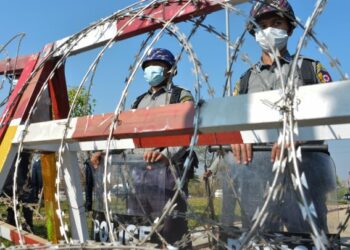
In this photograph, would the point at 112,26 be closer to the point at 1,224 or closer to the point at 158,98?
the point at 158,98

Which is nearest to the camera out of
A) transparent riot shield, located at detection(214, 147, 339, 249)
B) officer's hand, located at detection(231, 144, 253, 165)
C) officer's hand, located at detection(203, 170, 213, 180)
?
transparent riot shield, located at detection(214, 147, 339, 249)

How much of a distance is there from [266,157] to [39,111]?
5.03 ft

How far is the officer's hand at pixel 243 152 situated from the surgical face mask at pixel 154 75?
114 centimetres

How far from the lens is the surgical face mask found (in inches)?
139

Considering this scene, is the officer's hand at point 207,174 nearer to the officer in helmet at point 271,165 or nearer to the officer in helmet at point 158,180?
the officer in helmet at point 158,180

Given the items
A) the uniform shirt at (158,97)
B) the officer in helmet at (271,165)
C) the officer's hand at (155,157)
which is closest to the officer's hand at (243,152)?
the officer in helmet at (271,165)

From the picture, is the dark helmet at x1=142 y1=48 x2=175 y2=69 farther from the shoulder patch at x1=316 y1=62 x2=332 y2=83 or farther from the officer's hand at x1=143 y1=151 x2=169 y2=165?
the shoulder patch at x1=316 y1=62 x2=332 y2=83

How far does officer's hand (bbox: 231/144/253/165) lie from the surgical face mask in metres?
1.14

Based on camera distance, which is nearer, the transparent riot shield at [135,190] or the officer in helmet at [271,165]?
the officer in helmet at [271,165]

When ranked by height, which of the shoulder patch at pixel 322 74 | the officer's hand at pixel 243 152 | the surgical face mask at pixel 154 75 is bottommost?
the officer's hand at pixel 243 152

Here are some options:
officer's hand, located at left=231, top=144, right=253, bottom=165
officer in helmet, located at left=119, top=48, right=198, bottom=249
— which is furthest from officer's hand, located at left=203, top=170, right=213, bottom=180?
officer's hand, located at left=231, top=144, right=253, bottom=165

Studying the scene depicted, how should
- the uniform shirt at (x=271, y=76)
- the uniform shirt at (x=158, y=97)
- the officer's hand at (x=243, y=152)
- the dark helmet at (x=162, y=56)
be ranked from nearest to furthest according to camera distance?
the officer's hand at (x=243, y=152) → the uniform shirt at (x=271, y=76) → the uniform shirt at (x=158, y=97) → the dark helmet at (x=162, y=56)

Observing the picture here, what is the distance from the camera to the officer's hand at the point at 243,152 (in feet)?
8.32

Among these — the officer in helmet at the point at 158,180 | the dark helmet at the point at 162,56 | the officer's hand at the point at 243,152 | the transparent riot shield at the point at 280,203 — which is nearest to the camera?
the transparent riot shield at the point at 280,203
